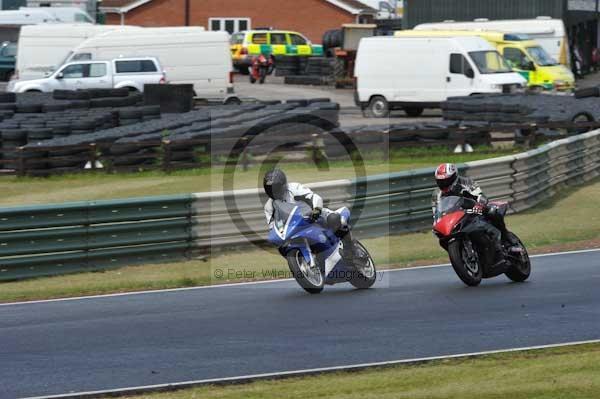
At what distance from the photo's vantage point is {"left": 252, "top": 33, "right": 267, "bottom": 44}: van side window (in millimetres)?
58812

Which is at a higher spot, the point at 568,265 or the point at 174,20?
the point at 174,20

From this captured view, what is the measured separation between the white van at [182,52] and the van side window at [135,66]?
3.07ft

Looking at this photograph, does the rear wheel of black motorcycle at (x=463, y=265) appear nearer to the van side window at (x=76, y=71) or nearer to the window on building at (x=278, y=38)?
the van side window at (x=76, y=71)

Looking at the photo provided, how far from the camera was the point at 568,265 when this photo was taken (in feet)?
47.3

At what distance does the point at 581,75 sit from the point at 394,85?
21980 millimetres

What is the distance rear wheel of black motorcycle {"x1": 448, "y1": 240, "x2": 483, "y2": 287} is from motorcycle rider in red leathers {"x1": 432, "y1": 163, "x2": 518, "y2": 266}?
27cm

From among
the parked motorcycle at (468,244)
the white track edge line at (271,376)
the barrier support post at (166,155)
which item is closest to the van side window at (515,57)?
the barrier support post at (166,155)

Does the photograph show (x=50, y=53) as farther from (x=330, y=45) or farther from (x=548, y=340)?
(x=548, y=340)

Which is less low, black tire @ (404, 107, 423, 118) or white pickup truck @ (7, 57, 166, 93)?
white pickup truck @ (7, 57, 166, 93)

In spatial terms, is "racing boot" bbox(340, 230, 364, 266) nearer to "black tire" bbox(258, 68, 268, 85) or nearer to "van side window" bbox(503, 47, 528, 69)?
"van side window" bbox(503, 47, 528, 69)

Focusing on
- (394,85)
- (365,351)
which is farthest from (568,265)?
(394,85)

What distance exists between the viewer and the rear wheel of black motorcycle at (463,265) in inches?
484

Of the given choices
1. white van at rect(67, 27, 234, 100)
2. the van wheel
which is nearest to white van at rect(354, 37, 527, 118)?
the van wheel

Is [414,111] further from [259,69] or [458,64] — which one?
[259,69]
